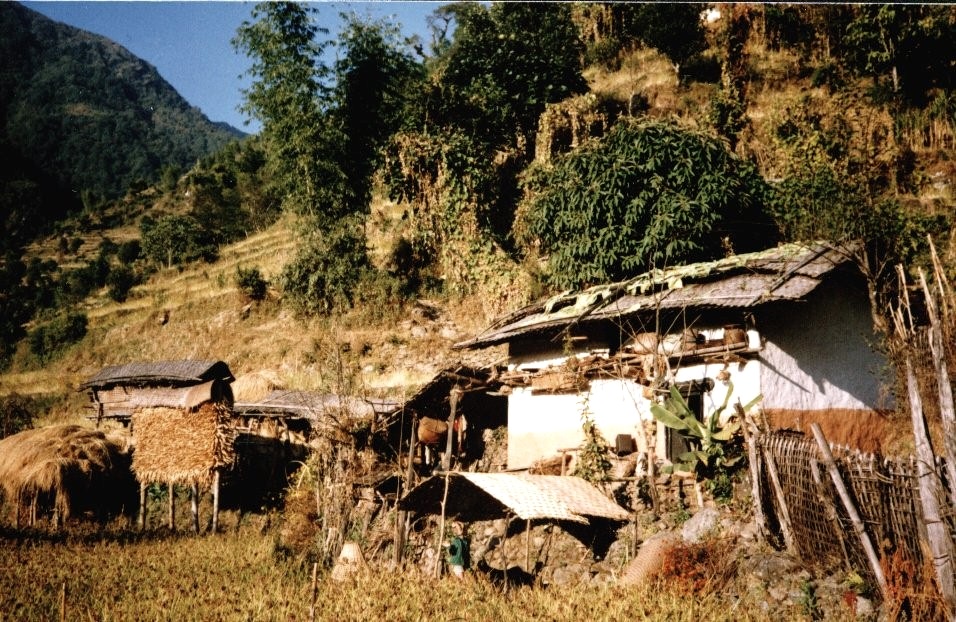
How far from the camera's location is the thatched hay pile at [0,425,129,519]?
16391 millimetres

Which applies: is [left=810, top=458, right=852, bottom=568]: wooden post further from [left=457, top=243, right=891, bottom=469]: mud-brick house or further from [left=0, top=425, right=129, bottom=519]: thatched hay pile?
[left=0, top=425, right=129, bottom=519]: thatched hay pile

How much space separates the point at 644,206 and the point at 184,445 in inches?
495

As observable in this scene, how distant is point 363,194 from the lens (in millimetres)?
32031

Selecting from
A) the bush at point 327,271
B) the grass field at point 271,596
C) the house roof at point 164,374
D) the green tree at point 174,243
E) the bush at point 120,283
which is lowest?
the grass field at point 271,596

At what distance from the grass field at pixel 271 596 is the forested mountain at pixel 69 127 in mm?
67784

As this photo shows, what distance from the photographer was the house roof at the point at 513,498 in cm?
1029

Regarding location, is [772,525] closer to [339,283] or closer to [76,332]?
[339,283]

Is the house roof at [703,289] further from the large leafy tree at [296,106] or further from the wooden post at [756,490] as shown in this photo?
the large leafy tree at [296,106]

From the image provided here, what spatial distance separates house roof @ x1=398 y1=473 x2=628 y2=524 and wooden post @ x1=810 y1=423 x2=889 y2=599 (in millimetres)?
3803

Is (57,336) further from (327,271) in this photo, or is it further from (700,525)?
(700,525)

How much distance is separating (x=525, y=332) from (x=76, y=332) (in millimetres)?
32785

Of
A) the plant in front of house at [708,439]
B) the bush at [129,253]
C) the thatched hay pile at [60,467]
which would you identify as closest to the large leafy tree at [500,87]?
the thatched hay pile at [60,467]

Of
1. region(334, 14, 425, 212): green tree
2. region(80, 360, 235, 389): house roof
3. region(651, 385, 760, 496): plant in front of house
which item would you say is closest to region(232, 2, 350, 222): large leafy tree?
region(334, 14, 425, 212): green tree

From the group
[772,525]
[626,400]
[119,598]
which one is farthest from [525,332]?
[119,598]
